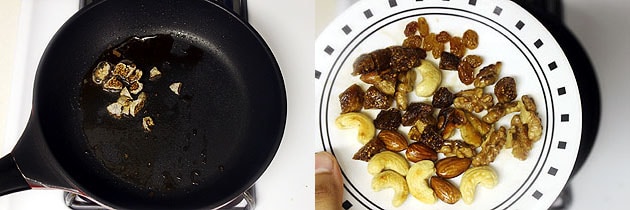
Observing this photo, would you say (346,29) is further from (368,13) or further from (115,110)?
(115,110)

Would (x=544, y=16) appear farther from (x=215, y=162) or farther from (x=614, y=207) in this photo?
Result: (x=215, y=162)

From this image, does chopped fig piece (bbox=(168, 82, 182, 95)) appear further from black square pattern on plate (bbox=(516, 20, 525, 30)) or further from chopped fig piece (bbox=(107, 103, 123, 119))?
black square pattern on plate (bbox=(516, 20, 525, 30))

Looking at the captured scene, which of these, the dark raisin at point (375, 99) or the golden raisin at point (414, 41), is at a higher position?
the golden raisin at point (414, 41)

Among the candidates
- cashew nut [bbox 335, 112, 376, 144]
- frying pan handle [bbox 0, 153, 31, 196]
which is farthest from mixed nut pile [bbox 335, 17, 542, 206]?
frying pan handle [bbox 0, 153, 31, 196]

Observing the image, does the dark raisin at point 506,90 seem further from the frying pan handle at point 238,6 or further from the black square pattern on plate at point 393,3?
the frying pan handle at point 238,6

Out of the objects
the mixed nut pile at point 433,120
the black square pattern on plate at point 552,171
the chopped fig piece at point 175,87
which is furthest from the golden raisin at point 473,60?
the chopped fig piece at point 175,87

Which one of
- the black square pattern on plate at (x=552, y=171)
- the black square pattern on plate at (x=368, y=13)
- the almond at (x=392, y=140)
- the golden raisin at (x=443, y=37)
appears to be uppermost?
the black square pattern on plate at (x=368, y=13)

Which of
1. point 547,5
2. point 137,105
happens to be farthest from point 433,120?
point 137,105

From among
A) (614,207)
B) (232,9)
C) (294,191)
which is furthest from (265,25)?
(614,207)
